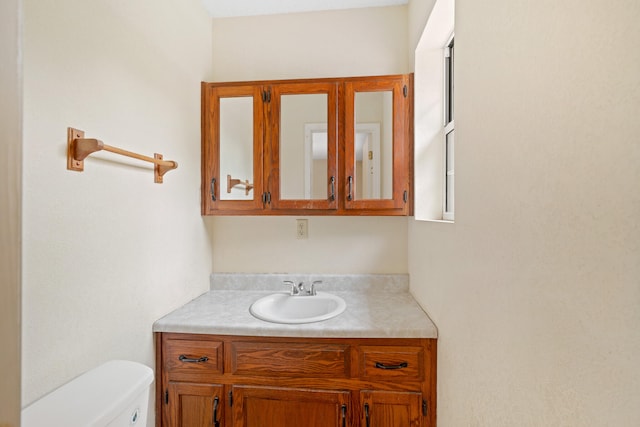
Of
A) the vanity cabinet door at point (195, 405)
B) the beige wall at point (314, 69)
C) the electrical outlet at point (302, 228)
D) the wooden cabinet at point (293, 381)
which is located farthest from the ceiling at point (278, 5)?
the vanity cabinet door at point (195, 405)

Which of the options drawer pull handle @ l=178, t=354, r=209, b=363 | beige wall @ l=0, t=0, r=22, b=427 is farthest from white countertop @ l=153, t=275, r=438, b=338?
beige wall @ l=0, t=0, r=22, b=427

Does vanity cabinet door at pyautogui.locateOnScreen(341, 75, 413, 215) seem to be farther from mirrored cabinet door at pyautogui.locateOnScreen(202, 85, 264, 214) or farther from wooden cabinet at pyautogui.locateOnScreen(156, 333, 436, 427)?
wooden cabinet at pyautogui.locateOnScreen(156, 333, 436, 427)

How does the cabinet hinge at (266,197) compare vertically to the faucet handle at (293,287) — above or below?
above

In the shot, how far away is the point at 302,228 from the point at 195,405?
1048 mm

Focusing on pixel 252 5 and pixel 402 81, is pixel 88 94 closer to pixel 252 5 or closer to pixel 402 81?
pixel 252 5

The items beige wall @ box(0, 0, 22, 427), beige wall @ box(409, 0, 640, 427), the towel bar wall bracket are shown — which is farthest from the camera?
the towel bar wall bracket

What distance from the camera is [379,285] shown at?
6.00ft

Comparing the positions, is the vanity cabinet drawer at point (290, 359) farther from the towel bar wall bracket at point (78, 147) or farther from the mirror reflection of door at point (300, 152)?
the towel bar wall bracket at point (78, 147)

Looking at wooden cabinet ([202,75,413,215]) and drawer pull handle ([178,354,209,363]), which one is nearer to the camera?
drawer pull handle ([178,354,209,363])

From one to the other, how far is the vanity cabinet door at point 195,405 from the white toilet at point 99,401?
417mm

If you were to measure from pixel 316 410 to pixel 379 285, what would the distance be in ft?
2.55

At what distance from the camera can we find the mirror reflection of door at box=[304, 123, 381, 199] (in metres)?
1.69

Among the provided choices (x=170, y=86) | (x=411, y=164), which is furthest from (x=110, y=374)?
(x=411, y=164)

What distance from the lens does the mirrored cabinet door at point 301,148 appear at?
5.55 ft
